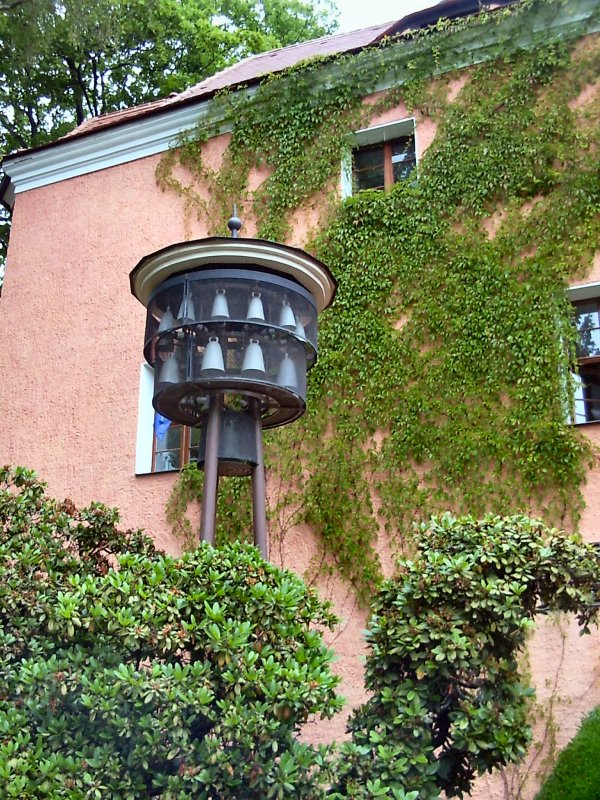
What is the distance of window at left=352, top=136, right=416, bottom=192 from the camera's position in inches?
354

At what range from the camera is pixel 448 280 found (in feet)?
26.1

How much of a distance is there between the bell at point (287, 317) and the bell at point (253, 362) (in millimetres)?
202

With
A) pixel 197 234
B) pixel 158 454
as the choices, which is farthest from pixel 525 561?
pixel 197 234

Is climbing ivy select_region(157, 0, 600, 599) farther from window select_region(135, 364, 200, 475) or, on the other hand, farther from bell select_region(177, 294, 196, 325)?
bell select_region(177, 294, 196, 325)

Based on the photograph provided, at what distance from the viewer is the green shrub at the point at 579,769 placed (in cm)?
538

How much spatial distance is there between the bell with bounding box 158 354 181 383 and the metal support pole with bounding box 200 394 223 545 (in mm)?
252

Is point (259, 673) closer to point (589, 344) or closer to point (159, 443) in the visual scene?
point (589, 344)

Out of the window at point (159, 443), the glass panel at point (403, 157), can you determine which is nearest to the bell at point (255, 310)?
the window at point (159, 443)

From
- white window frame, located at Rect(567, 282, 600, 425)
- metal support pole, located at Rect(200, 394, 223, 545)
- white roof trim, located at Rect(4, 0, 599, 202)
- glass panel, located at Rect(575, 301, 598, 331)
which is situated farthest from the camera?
white roof trim, located at Rect(4, 0, 599, 202)

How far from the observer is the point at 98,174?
10.6m

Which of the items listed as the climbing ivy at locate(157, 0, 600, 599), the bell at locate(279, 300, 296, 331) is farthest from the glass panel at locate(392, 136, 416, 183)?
the bell at locate(279, 300, 296, 331)

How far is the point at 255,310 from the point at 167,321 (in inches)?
21.9

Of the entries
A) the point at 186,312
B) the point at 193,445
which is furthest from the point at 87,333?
the point at 186,312

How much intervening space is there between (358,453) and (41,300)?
482cm
